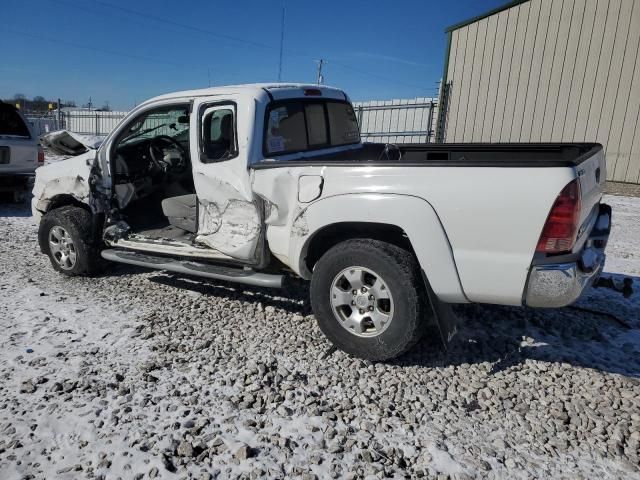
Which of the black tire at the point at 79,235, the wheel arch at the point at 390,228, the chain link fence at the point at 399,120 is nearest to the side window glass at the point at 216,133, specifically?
the wheel arch at the point at 390,228

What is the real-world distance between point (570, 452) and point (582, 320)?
75.1 inches

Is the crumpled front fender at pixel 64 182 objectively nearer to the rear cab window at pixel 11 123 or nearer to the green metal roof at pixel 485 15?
the rear cab window at pixel 11 123

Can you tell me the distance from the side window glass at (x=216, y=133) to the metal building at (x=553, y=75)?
9.93 metres

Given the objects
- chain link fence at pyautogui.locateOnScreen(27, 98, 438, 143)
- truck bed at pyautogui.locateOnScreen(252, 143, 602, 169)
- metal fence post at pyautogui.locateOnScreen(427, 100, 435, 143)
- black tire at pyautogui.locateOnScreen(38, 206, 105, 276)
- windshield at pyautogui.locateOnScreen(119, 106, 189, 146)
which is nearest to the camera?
truck bed at pyautogui.locateOnScreen(252, 143, 602, 169)

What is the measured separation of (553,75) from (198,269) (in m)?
10.7

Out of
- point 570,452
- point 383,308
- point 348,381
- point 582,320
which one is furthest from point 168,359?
point 582,320

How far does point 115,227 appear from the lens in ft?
16.1

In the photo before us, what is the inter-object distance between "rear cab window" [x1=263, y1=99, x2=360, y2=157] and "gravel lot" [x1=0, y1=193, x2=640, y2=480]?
1.46m

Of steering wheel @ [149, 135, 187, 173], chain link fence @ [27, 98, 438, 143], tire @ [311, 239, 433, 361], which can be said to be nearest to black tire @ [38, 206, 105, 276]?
steering wheel @ [149, 135, 187, 173]

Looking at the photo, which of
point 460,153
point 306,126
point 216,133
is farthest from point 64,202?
point 460,153

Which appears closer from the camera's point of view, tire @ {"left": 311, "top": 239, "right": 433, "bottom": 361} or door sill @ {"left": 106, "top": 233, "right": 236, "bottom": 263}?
tire @ {"left": 311, "top": 239, "right": 433, "bottom": 361}

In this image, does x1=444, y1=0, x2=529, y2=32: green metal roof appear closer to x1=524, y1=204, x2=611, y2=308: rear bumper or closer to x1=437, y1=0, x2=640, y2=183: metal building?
x1=437, y1=0, x2=640, y2=183: metal building

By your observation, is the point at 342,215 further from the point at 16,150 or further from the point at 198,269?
the point at 16,150

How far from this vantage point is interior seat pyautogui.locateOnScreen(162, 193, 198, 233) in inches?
195
